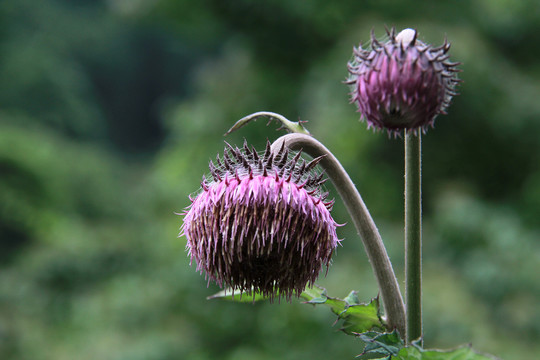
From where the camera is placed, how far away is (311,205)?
1208mm

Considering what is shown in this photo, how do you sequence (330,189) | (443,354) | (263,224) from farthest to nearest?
(330,189), (263,224), (443,354)

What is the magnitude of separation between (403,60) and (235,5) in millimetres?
7539

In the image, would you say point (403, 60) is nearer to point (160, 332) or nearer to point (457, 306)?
point (457, 306)

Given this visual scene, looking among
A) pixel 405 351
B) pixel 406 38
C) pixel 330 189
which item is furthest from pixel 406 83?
pixel 330 189

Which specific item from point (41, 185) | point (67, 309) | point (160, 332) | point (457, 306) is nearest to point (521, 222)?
point (457, 306)

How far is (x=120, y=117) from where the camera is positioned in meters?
23.5

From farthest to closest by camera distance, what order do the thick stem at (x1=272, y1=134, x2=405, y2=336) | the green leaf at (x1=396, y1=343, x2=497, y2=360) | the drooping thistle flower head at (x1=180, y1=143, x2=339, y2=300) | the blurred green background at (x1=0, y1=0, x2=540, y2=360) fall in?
the blurred green background at (x1=0, y1=0, x2=540, y2=360) < the thick stem at (x1=272, y1=134, x2=405, y2=336) < the drooping thistle flower head at (x1=180, y1=143, x2=339, y2=300) < the green leaf at (x1=396, y1=343, x2=497, y2=360)

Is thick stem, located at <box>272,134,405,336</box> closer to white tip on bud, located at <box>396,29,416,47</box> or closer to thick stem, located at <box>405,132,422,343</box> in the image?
thick stem, located at <box>405,132,422,343</box>

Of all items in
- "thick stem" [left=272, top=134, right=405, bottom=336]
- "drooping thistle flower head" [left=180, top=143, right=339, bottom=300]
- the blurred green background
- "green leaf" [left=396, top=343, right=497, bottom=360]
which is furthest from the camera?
the blurred green background

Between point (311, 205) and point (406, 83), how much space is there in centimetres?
31

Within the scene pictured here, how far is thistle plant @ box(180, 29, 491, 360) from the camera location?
118 cm

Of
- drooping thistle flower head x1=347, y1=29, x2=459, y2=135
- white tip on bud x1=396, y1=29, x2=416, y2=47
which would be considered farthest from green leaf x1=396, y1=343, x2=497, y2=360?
white tip on bud x1=396, y1=29, x2=416, y2=47

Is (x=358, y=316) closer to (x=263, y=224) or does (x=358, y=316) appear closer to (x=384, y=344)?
(x=384, y=344)

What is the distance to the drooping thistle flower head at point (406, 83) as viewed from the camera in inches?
47.8
